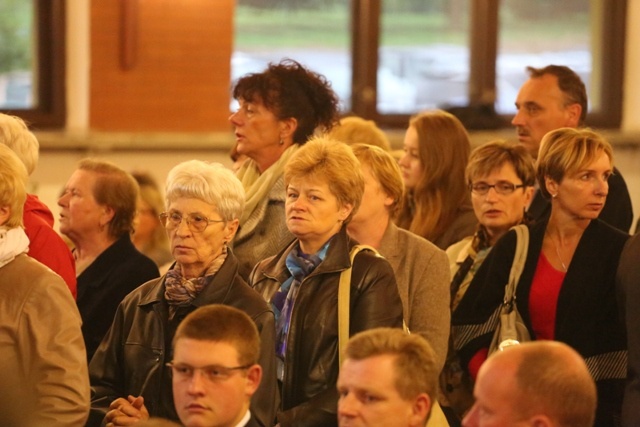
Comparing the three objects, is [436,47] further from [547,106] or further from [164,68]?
[547,106]

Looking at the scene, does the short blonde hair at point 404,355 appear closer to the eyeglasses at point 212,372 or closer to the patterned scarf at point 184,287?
the eyeglasses at point 212,372

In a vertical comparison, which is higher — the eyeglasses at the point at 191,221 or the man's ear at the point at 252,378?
the eyeglasses at the point at 191,221

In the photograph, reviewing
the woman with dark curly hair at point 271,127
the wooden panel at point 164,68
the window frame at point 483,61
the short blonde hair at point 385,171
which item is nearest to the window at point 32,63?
the wooden panel at point 164,68

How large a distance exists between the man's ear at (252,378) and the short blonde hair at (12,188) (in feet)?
2.41

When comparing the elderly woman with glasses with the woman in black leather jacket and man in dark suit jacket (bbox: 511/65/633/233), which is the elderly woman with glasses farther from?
man in dark suit jacket (bbox: 511/65/633/233)

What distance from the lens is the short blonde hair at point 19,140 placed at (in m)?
3.71

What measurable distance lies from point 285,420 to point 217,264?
47 centimetres

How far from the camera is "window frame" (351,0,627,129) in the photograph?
7848 millimetres

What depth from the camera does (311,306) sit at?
3.19 m

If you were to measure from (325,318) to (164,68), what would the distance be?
4.28 metres

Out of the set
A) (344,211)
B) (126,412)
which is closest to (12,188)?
(126,412)

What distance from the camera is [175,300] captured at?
3.17 metres

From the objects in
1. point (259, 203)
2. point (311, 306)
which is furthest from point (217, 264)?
point (259, 203)

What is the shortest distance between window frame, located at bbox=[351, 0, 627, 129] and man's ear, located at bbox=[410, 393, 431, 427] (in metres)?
5.14
